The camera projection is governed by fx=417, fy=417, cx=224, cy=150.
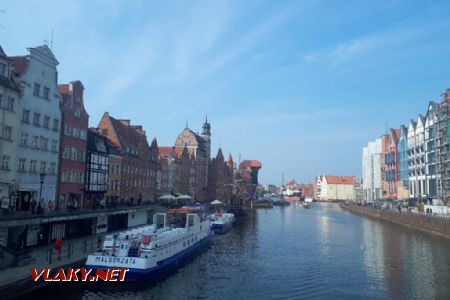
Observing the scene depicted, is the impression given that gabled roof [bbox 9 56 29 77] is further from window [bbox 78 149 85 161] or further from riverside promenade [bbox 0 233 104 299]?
riverside promenade [bbox 0 233 104 299]

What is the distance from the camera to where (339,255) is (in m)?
50.4

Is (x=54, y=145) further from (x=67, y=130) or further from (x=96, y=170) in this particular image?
(x=96, y=170)

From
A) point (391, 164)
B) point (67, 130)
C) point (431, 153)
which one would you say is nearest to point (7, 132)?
point (67, 130)

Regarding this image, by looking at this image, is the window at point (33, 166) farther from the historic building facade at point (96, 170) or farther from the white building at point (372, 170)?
the white building at point (372, 170)

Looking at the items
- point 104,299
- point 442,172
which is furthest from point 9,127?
point 442,172

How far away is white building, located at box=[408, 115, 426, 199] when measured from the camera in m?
112

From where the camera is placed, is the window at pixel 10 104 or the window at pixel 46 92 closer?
the window at pixel 10 104

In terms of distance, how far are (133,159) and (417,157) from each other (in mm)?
81218

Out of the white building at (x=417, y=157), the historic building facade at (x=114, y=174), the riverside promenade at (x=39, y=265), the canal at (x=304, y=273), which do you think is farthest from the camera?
the white building at (x=417, y=157)

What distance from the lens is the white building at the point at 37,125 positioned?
1737 inches

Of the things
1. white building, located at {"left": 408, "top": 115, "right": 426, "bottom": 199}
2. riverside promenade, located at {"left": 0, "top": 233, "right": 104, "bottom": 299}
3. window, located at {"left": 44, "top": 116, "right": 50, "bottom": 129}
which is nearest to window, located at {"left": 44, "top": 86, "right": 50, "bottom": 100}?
window, located at {"left": 44, "top": 116, "right": 50, "bottom": 129}

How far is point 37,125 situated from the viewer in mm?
46031

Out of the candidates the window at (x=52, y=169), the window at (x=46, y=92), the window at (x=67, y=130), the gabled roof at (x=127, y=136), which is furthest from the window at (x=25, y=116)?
the gabled roof at (x=127, y=136)

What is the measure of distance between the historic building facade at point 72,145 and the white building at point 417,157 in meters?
89.5
